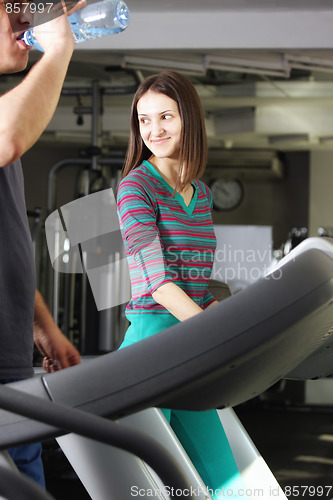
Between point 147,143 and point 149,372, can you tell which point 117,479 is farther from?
point 147,143

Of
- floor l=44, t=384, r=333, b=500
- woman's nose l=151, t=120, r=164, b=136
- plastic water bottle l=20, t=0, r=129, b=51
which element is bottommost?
floor l=44, t=384, r=333, b=500

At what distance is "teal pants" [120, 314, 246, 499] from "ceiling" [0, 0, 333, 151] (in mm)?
3123

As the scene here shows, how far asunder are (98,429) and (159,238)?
633 millimetres

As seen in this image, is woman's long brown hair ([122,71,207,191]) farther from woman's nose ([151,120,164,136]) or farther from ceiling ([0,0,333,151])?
ceiling ([0,0,333,151])

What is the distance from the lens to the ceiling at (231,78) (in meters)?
3.93

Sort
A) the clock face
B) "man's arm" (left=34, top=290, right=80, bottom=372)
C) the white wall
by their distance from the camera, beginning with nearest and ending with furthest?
1. "man's arm" (left=34, top=290, right=80, bottom=372)
2. the white wall
3. the clock face

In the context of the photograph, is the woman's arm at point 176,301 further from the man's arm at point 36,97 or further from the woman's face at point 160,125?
the man's arm at point 36,97

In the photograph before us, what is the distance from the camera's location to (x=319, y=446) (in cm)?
421

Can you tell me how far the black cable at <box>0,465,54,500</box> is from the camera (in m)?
0.54

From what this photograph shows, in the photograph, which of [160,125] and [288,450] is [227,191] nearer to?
[288,450]

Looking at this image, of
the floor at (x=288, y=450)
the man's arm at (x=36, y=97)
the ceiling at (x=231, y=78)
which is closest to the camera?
the man's arm at (x=36, y=97)

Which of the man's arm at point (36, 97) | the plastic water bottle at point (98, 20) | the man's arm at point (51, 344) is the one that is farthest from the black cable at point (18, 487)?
the plastic water bottle at point (98, 20)

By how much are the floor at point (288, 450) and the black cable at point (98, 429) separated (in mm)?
2041

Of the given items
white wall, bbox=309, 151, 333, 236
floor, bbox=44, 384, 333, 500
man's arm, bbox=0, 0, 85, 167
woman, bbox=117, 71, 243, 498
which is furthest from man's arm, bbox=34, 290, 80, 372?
white wall, bbox=309, 151, 333, 236
